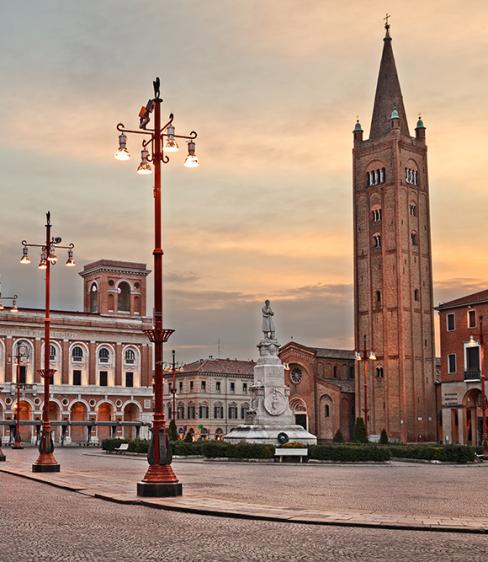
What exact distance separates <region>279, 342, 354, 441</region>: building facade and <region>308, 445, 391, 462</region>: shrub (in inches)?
2108

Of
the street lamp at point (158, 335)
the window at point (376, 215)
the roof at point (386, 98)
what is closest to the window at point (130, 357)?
the window at point (376, 215)

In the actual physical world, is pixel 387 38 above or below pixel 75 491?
above

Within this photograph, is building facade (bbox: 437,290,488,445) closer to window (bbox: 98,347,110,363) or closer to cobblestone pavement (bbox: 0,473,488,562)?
window (bbox: 98,347,110,363)

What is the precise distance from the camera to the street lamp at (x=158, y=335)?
1994cm

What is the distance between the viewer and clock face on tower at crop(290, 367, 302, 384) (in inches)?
4001

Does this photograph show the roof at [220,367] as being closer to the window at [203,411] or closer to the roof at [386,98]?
the window at [203,411]

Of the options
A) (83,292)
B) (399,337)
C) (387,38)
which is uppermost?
(387,38)

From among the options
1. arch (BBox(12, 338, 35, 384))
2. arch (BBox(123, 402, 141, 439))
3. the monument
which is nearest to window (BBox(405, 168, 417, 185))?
arch (BBox(123, 402, 141, 439))

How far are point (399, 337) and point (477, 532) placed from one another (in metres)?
76.1

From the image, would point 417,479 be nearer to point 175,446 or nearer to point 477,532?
point 477,532

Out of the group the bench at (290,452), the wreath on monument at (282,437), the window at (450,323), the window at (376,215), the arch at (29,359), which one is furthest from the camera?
the arch at (29,359)

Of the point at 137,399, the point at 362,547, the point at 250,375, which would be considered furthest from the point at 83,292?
the point at 362,547

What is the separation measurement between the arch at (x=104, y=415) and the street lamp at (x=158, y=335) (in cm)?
8599

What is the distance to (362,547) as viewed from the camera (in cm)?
1225
